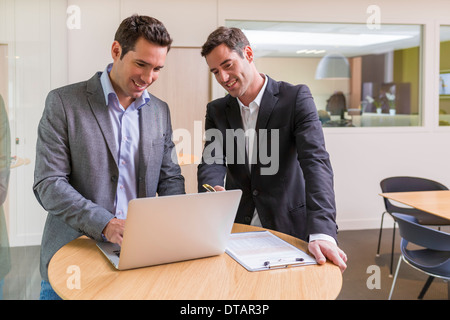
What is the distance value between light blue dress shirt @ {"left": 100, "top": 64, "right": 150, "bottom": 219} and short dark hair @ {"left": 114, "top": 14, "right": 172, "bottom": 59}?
0.54 ft

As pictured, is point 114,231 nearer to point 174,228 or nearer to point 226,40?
point 174,228

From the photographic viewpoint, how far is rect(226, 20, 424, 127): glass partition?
582cm

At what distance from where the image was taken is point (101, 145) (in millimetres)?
1648

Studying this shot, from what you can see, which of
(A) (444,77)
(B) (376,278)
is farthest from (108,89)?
(A) (444,77)

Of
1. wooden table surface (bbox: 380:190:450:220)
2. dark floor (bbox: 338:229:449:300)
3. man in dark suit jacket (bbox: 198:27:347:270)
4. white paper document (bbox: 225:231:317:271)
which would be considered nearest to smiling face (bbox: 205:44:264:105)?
man in dark suit jacket (bbox: 198:27:347:270)

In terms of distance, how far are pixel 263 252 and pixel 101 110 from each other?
2.67 ft

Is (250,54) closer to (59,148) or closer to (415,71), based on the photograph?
(59,148)

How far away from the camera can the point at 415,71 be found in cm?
612

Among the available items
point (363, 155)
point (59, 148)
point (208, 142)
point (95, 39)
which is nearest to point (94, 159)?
point (59, 148)

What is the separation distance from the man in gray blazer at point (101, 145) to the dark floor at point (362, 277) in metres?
1.08

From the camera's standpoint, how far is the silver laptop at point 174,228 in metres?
1.26

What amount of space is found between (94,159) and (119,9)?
14.1ft

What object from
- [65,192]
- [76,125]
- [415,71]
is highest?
[415,71]

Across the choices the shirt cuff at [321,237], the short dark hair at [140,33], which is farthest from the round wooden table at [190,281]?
the short dark hair at [140,33]
